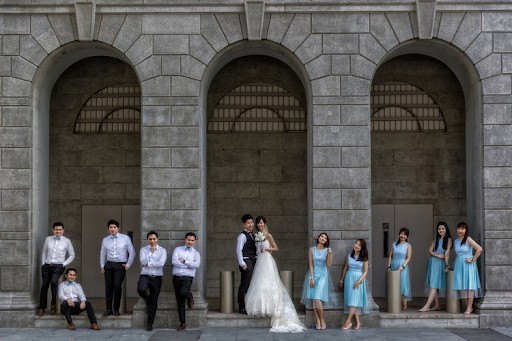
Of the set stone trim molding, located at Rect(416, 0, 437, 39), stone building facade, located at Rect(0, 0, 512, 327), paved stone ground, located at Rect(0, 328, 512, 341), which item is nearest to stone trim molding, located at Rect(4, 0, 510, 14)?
stone building facade, located at Rect(0, 0, 512, 327)

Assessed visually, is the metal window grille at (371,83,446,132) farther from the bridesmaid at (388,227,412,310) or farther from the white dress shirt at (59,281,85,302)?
the white dress shirt at (59,281,85,302)

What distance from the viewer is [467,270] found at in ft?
43.5

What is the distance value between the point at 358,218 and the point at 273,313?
9.09 feet

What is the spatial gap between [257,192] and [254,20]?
Answer: 480 cm

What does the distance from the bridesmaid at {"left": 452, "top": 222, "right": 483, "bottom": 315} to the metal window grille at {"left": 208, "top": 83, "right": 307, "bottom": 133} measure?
5176 mm

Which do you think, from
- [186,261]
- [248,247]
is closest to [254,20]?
[248,247]

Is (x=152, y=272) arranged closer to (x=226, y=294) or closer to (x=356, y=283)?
(x=226, y=294)

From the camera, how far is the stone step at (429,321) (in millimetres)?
13180

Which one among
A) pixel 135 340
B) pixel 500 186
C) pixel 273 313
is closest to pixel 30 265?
pixel 135 340

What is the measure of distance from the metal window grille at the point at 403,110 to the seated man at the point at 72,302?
28.1 ft

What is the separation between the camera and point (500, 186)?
44.0 feet

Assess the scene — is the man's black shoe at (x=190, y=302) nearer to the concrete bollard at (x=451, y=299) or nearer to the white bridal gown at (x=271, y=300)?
the white bridal gown at (x=271, y=300)

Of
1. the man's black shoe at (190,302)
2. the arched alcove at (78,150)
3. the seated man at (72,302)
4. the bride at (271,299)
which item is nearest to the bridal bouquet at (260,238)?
the bride at (271,299)

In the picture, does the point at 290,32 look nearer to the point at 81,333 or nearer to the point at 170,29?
the point at 170,29
